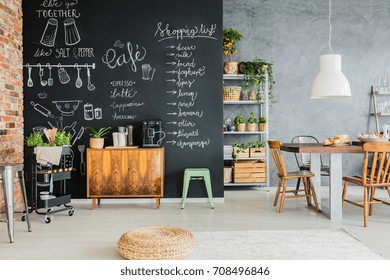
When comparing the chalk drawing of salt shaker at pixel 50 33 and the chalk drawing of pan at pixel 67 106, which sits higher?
the chalk drawing of salt shaker at pixel 50 33

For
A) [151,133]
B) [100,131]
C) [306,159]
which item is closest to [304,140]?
[306,159]

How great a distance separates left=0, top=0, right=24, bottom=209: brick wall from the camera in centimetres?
521

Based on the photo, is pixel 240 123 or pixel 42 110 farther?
pixel 240 123

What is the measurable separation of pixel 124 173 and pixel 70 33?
2212 mm

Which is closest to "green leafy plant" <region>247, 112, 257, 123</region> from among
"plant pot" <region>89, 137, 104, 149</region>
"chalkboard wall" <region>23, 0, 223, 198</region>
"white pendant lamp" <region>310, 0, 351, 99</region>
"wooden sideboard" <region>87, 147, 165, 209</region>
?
"chalkboard wall" <region>23, 0, 223, 198</region>

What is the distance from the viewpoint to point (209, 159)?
→ 6.08 m

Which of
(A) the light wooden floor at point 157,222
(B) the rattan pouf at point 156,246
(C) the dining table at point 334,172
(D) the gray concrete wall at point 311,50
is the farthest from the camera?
(D) the gray concrete wall at point 311,50

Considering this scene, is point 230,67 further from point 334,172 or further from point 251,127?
point 334,172

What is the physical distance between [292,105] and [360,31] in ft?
6.07

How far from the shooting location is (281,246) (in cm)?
374

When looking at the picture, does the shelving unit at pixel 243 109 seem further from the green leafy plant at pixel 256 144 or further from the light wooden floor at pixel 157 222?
the light wooden floor at pixel 157 222

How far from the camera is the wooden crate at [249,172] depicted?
6.97 metres

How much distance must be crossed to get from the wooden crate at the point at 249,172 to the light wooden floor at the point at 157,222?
2.20 ft

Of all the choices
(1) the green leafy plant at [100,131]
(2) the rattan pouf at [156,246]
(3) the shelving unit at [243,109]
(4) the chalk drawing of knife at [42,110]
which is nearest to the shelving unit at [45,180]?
(1) the green leafy plant at [100,131]
